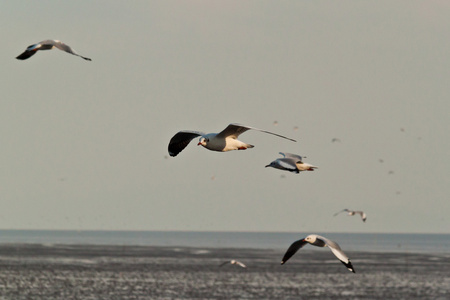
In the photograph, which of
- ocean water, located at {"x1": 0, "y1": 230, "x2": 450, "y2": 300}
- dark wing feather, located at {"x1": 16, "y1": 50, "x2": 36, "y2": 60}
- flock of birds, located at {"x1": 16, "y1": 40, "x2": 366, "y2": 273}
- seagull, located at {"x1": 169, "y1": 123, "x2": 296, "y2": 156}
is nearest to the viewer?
dark wing feather, located at {"x1": 16, "y1": 50, "x2": 36, "y2": 60}

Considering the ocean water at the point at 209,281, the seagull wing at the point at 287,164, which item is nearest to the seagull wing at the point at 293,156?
the seagull wing at the point at 287,164

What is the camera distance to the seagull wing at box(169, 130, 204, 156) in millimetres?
19828

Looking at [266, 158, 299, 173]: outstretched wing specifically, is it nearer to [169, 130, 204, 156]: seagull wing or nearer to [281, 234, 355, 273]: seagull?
[281, 234, 355, 273]: seagull

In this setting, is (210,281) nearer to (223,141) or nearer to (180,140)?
(180,140)

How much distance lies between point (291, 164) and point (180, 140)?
3.10 meters

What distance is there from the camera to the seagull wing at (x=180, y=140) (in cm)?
1983

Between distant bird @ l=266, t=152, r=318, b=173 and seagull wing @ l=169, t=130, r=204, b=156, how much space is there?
2.28 m

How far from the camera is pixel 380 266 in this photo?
113 metres

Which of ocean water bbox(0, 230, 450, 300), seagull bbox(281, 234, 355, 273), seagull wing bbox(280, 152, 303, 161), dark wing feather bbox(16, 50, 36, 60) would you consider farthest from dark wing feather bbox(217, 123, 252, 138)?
ocean water bbox(0, 230, 450, 300)

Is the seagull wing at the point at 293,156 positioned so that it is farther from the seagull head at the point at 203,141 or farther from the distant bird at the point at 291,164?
the seagull head at the point at 203,141

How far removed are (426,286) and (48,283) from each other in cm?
3927

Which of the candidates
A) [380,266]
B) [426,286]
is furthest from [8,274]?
[380,266]

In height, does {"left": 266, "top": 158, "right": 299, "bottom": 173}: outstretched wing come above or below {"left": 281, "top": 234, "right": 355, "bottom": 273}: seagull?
above

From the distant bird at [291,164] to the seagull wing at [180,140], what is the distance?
228 cm
